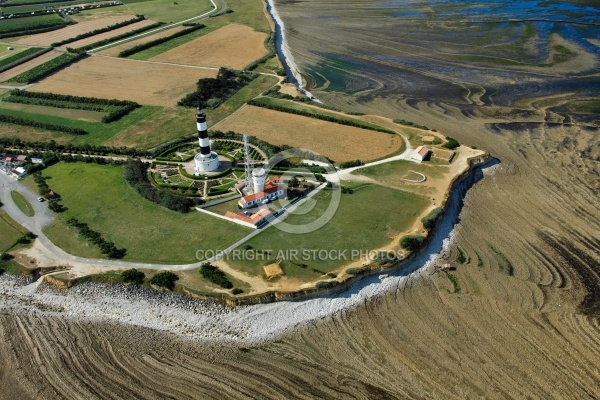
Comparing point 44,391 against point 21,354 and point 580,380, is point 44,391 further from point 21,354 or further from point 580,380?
point 580,380

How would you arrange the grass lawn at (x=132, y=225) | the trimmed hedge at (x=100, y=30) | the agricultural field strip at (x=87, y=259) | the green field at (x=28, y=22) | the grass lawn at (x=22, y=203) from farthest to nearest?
the green field at (x=28, y=22) < the trimmed hedge at (x=100, y=30) < the grass lawn at (x=22, y=203) < the grass lawn at (x=132, y=225) < the agricultural field strip at (x=87, y=259)

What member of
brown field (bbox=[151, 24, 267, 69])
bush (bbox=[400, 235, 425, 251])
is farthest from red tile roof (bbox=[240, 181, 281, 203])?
brown field (bbox=[151, 24, 267, 69])

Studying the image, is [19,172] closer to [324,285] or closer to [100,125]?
[100,125]

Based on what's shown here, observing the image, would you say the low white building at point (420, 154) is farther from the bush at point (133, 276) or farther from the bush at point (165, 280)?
the bush at point (133, 276)

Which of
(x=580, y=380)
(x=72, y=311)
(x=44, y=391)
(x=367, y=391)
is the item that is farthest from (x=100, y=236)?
(x=580, y=380)

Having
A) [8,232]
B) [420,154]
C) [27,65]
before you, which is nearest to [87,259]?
[8,232]

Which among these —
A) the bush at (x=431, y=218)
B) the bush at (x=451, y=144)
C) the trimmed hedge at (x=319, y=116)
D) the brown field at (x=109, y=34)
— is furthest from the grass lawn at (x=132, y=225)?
the brown field at (x=109, y=34)
